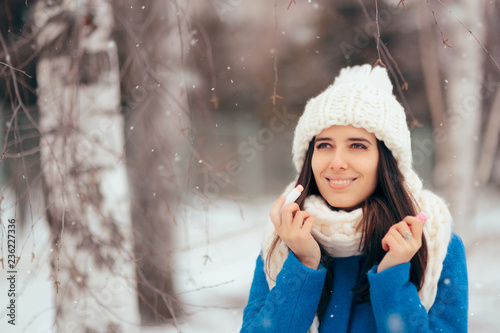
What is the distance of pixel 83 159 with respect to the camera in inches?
87.0

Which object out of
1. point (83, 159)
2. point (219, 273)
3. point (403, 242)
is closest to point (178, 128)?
point (83, 159)

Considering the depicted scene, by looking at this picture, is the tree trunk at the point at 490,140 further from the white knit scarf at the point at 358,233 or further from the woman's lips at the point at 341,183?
the woman's lips at the point at 341,183

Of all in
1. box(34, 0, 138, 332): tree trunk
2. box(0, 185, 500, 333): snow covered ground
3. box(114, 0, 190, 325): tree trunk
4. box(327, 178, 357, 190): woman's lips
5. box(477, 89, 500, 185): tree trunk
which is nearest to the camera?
box(327, 178, 357, 190): woman's lips

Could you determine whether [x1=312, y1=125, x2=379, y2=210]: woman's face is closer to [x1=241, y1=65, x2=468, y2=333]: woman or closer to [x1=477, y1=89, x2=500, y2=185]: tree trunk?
[x1=241, y1=65, x2=468, y2=333]: woman

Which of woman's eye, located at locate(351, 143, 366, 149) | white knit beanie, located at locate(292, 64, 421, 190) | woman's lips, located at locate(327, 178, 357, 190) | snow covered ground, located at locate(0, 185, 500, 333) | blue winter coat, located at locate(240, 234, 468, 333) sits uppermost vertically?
white knit beanie, located at locate(292, 64, 421, 190)

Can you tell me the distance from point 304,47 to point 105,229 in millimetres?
3281

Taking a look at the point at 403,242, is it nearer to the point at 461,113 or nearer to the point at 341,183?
the point at 341,183

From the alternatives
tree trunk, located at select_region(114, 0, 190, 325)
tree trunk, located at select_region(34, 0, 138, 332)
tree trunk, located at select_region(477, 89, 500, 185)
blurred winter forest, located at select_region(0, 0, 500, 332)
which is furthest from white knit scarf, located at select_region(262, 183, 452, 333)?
tree trunk, located at select_region(477, 89, 500, 185)

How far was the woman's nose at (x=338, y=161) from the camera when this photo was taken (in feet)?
4.56

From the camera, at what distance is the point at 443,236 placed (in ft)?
4.48

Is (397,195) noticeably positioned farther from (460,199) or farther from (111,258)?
(460,199)

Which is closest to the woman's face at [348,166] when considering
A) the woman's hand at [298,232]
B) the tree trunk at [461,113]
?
the woman's hand at [298,232]

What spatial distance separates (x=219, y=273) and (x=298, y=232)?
3.63m

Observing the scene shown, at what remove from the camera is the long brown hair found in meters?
1.35
